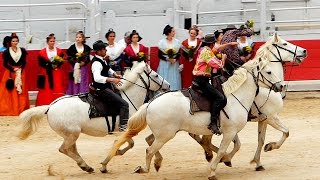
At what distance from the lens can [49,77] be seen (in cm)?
1886

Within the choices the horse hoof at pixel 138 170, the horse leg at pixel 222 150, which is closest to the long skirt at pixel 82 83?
the horse hoof at pixel 138 170

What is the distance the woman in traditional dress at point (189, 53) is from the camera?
18.5m

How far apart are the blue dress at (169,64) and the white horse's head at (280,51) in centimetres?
641

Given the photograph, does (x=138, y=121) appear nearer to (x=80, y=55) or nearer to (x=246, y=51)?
(x=246, y=51)

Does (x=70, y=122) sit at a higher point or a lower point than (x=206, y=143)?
higher

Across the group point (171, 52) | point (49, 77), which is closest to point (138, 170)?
point (171, 52)

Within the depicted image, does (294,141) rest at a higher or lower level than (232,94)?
lower

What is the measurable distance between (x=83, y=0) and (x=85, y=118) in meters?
12.4

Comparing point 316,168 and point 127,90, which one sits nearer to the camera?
point 316,168

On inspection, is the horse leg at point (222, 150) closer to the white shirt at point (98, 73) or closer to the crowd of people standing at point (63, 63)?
the white shirt at point (98, 73)

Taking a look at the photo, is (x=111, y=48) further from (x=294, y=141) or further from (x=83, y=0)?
(x=83, y=0)

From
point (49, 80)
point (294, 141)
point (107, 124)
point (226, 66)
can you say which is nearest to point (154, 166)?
point (107, 124)

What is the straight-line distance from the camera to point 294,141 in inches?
559

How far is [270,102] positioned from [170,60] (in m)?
6.90
